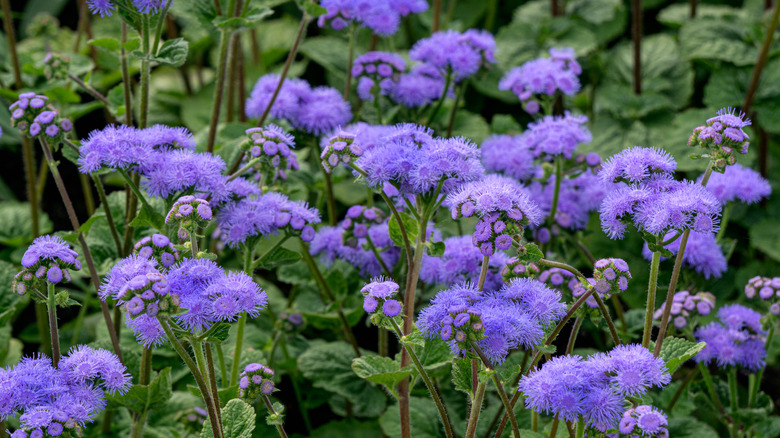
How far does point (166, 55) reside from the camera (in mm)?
2756

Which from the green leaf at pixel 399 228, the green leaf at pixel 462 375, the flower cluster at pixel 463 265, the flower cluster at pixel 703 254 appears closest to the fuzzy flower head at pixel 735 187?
the flower cluster at pixel 703 254

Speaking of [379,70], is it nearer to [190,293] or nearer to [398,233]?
[398,233]

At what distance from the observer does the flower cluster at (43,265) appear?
7.05ft

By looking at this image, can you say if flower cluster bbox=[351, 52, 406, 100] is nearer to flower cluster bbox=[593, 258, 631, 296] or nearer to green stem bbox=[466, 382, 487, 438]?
flower cluster bbox=[593, 258, 631, 296]

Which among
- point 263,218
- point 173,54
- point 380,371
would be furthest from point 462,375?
point 173,54

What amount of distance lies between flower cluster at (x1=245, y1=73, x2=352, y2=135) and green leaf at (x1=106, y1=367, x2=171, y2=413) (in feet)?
4.16

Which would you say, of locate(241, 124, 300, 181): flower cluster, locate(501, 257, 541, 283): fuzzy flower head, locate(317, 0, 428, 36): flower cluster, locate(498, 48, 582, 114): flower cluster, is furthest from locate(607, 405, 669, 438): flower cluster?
locate(317, 0, 428, 36): flower cluster

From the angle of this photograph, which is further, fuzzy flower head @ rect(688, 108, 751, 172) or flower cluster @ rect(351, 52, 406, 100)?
flower cluster @ rect(351, 52, 406, 100)

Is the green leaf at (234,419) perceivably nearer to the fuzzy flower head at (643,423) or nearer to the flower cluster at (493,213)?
the flower cluster at (493,213)

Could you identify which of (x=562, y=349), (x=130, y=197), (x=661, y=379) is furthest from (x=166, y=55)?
(x=562, y=349)

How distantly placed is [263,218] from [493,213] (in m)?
0.84

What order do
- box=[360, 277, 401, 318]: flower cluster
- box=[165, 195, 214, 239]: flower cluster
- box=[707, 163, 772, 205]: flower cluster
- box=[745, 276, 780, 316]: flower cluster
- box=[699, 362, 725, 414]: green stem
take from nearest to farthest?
box=[360, 277, 401, 318]: flower cluster, box=[165, 195, 214, 239]: flower cluster, box=[745, 276, 780, 316]: flower cluster, box=[699, 362, 725, 414]: green stem, box=[707, 163, 772, 205]: flower cluster

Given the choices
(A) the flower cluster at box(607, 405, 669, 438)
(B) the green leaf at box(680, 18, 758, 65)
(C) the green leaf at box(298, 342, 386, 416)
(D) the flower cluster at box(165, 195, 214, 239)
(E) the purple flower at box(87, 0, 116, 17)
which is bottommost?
(C) the green leaf at box(298, 342, 386, 416)

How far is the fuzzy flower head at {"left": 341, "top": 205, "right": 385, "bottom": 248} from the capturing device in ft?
9.57
